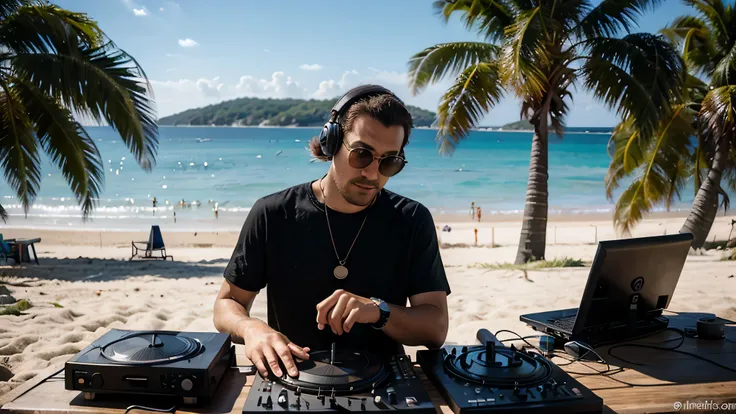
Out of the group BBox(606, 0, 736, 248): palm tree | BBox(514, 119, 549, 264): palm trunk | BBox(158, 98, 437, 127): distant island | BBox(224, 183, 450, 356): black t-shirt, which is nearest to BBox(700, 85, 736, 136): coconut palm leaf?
BBox(606, 0, 736, 248): palm tree

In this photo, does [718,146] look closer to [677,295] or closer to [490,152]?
[677,295]

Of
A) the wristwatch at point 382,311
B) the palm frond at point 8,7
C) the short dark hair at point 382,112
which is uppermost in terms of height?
the palm frond at point 8,7

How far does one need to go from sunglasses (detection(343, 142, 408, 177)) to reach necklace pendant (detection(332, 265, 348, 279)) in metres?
0.45

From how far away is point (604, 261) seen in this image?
7.45ft

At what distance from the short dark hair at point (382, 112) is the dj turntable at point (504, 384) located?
894mm

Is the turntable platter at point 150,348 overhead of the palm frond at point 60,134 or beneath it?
beneath

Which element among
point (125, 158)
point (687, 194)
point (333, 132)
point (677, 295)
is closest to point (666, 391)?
point (333, 132)

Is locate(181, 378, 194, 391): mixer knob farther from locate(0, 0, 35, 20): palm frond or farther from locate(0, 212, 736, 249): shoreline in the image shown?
locate(0, 212, 736, 249): shoreline

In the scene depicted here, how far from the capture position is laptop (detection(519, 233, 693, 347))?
91.5 inches

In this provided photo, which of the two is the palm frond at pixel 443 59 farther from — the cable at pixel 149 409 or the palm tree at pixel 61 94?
the cable at pixel 149 409

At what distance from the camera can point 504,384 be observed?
5.62 feet

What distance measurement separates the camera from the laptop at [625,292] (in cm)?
232

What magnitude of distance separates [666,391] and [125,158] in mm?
59120

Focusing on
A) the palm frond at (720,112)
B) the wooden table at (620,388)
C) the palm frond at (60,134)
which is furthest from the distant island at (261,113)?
the wooden table at (620,388)
